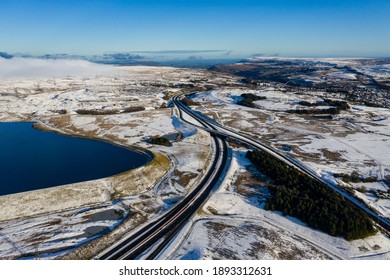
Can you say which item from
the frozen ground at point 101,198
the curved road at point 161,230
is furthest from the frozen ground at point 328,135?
the curved road at point 161,230

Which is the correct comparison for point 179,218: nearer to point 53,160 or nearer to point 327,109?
point 53,160

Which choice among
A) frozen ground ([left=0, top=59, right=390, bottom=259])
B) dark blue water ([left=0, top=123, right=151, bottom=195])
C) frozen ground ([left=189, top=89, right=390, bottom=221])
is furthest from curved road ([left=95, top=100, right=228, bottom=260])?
frozen ground ([left=189, top=89, right=390, bottom=221])

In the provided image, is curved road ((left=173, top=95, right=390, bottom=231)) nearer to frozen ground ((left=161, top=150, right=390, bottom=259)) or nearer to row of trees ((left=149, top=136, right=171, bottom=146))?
frozen ground ((left=161, top=150, right=390, bottom=259))

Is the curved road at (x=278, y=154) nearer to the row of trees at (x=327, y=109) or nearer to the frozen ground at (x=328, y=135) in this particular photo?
the frozen ground at (x=328, y=135)

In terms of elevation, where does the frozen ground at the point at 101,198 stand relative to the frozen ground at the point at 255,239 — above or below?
above

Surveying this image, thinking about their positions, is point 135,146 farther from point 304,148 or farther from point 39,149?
point 304,148

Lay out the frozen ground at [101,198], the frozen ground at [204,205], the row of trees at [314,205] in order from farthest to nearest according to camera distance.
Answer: the row of trees at [314,205] → the frozen ground at [101,198] → the frozen ground at [204,205]
